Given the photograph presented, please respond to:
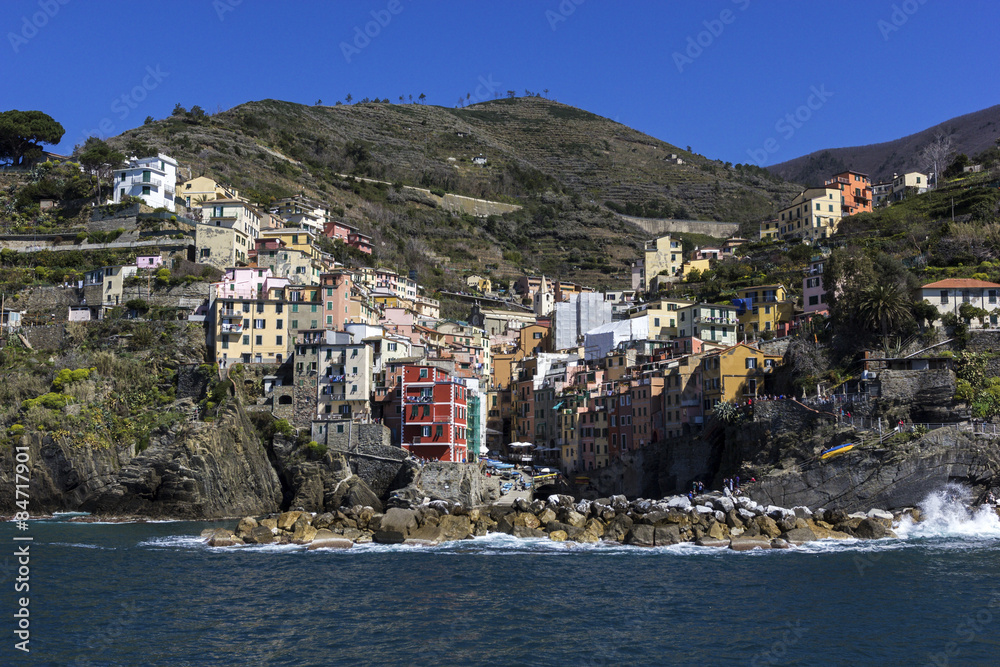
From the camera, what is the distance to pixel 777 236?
12481 cm

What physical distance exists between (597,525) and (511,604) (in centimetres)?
2027

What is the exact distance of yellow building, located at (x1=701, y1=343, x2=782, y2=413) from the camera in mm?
68875

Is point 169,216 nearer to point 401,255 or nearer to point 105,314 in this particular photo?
point 105,314

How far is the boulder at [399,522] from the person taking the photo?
5616cm

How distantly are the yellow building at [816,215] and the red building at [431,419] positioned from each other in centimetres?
6102

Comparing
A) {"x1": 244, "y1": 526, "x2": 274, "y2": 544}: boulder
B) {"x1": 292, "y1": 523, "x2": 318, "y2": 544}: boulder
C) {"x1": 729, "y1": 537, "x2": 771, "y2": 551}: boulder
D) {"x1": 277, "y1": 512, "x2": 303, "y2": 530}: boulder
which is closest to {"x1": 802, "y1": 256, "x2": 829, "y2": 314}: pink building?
{"x1": 729, "y1": 537, "x2": 771, "y2": 551}: boulder

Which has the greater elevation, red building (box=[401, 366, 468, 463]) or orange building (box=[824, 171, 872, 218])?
orange building (box=[824, 171, 872, 218])

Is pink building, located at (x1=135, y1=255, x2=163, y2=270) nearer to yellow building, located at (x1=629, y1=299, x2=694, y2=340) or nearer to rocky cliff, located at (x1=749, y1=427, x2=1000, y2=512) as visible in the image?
yellow building, located at (x1=629, y1=299, x2=694, y2=340)

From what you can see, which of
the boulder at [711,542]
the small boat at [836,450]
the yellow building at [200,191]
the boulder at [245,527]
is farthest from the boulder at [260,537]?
the yellow building at [200,191]

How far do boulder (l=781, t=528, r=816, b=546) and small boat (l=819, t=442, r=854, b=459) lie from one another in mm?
7526

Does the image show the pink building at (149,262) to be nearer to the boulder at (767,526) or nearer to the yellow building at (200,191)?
the yellow building at (200,191)

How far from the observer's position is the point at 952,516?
183 feet

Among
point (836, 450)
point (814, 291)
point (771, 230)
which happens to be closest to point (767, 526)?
point (836, 450)

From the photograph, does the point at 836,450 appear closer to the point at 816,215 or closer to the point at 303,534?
the point at 303,534
